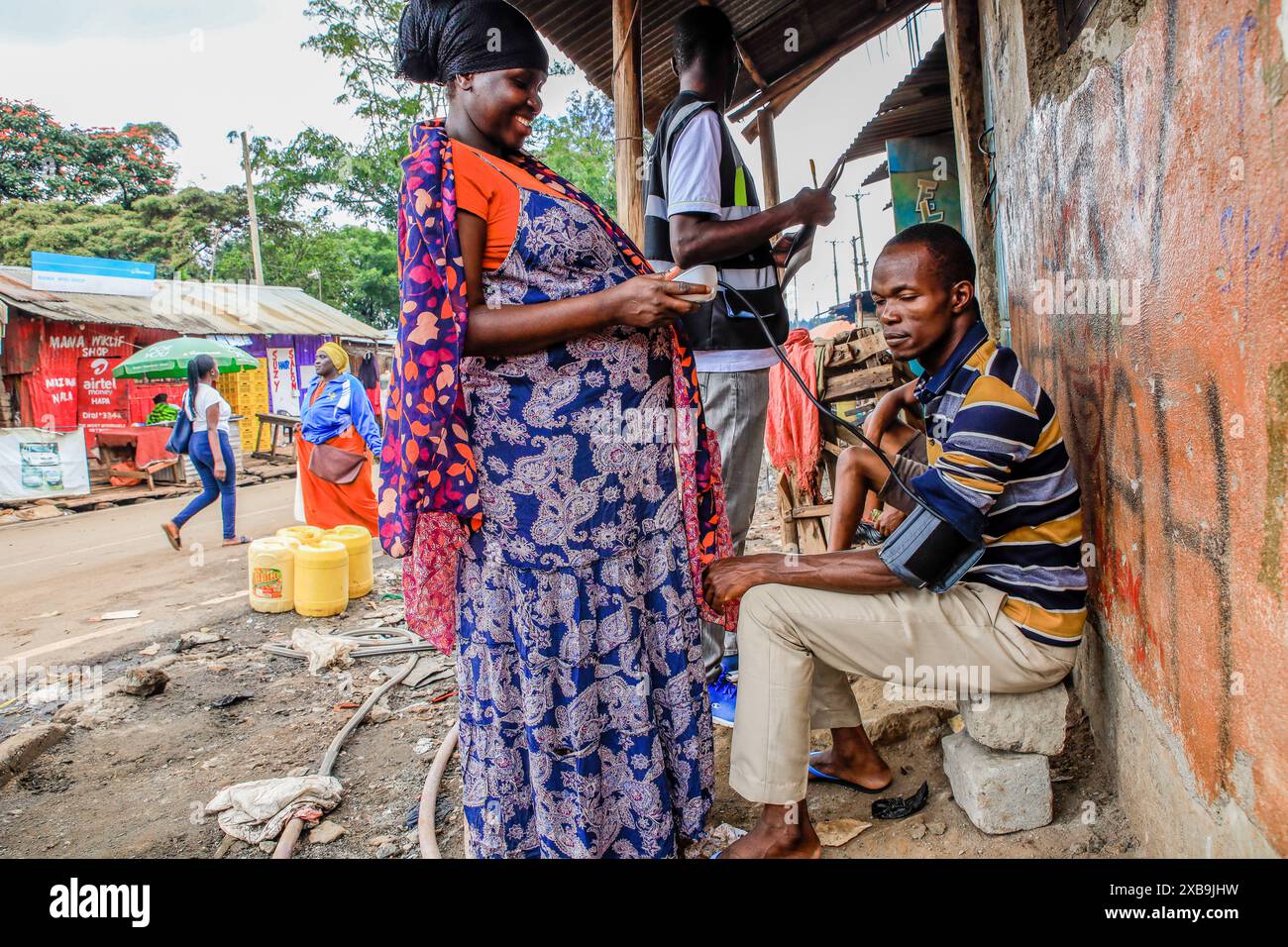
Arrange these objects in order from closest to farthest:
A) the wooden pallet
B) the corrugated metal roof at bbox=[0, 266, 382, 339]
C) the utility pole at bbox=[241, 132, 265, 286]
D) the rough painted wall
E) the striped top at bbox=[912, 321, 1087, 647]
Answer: the rough painted wall, the striped top at bbox=[912, 321, 1087, 647], the wooden pallet, the corrugated metal roof at bbox=[0, 266, 382, 339], the utility pole at bbox=[241, 132, 265, 286]

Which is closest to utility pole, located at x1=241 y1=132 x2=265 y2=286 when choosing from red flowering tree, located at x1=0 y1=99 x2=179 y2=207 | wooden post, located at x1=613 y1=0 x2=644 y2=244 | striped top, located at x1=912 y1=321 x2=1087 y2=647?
red flowering tree, located at x1=0 y1=99 x2=179 y2=207

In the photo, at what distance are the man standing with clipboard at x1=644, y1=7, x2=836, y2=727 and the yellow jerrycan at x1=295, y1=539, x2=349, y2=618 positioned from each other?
308 cm

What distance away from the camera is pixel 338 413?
241 inches

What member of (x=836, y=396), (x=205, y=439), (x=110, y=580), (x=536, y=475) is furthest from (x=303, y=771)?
(x=205, y=439)

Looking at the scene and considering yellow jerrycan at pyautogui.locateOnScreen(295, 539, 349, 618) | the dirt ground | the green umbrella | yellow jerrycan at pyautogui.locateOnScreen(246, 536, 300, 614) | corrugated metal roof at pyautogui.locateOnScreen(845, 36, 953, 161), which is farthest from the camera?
the green umbrella

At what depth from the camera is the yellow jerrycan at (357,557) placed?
5.29 metres

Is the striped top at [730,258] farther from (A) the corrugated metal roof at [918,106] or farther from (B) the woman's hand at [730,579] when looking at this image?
(A) the corrugated metal roof at [918,106]

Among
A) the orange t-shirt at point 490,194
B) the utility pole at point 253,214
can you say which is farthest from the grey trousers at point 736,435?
the utility pole at point 253,214

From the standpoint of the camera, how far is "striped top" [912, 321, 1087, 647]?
5.65ft

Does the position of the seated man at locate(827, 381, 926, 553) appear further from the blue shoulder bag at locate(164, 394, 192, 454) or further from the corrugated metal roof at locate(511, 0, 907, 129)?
the blue shoulder bag at locate(164, 394, 192, 454)

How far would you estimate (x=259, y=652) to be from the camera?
4.36 m

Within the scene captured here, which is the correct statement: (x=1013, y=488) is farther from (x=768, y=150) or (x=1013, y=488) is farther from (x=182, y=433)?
(x=182, y=433)

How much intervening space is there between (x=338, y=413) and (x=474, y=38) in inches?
194
